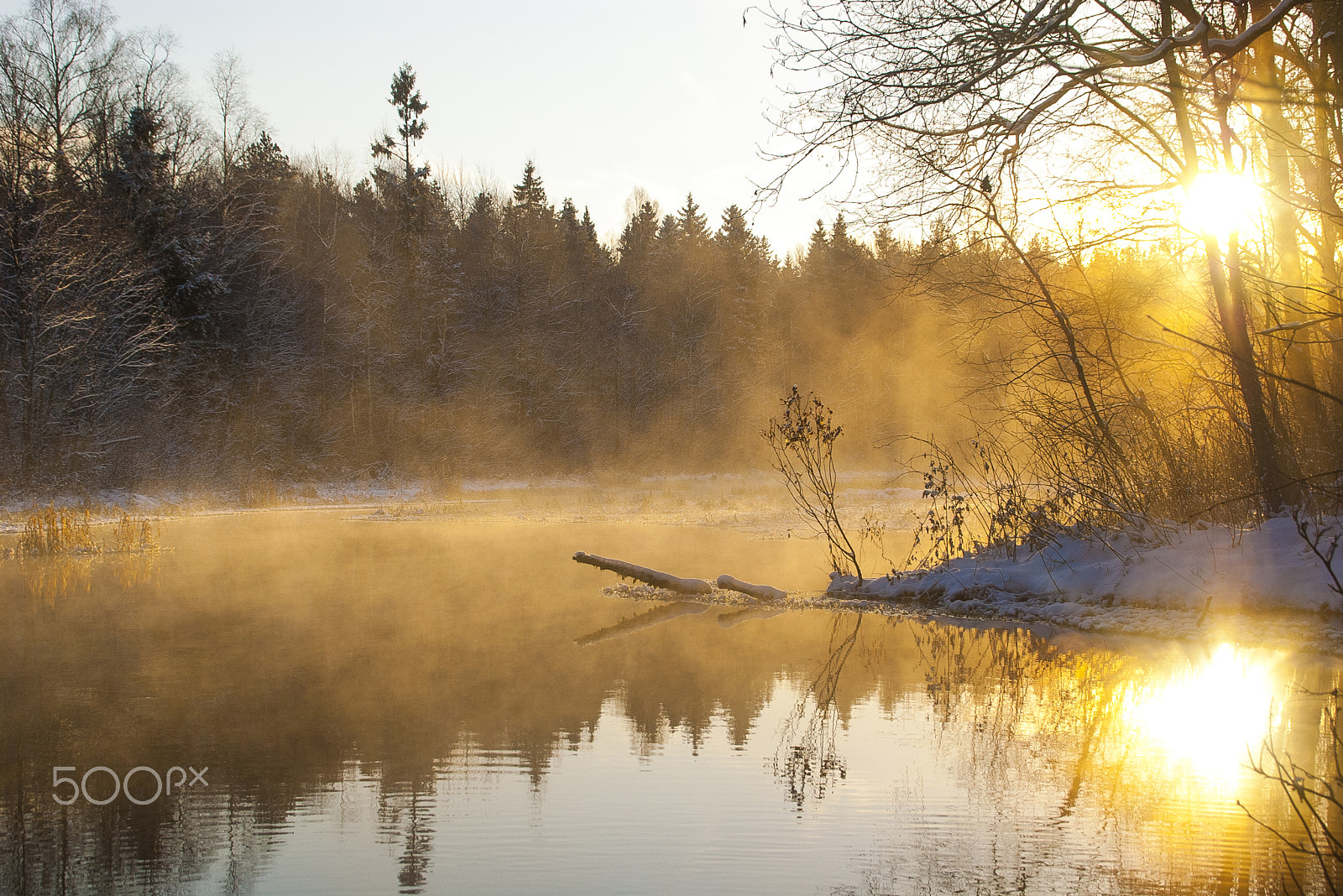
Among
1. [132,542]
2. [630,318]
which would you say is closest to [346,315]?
[630,318]

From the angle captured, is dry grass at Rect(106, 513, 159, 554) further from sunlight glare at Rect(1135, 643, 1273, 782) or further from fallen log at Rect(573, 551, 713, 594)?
sunlight glare at Rect(1135, 643, 1273, 782)

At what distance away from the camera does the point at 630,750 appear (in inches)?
260

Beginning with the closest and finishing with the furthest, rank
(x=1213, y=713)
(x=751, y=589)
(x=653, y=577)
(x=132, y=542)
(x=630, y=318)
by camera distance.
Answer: (x=1213, y=713)
(x=751, y=589)
(x=653, y=577)
(x=132, y=542)
(x=630, y=318)

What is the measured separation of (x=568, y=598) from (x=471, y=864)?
8.40 metres

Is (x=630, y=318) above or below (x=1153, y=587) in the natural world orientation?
above

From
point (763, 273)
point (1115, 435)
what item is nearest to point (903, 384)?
point (763, 273)

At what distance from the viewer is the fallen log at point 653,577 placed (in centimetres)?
1284

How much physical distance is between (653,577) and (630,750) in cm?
634

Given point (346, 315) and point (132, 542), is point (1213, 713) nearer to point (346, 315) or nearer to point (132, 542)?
point (132, 542)

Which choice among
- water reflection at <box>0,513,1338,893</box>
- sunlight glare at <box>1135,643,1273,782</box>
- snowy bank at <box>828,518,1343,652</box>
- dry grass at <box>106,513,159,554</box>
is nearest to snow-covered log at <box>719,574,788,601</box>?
water reflection at <box>0,513,1338,893</box>

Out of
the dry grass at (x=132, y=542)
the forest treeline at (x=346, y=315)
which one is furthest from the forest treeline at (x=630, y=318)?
the dry grass at (x=132, y=542)

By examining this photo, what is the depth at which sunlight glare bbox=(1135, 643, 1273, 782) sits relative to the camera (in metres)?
6.23

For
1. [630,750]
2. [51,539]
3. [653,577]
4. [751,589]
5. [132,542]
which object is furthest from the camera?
[132,542]

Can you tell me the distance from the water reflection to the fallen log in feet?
2.14
